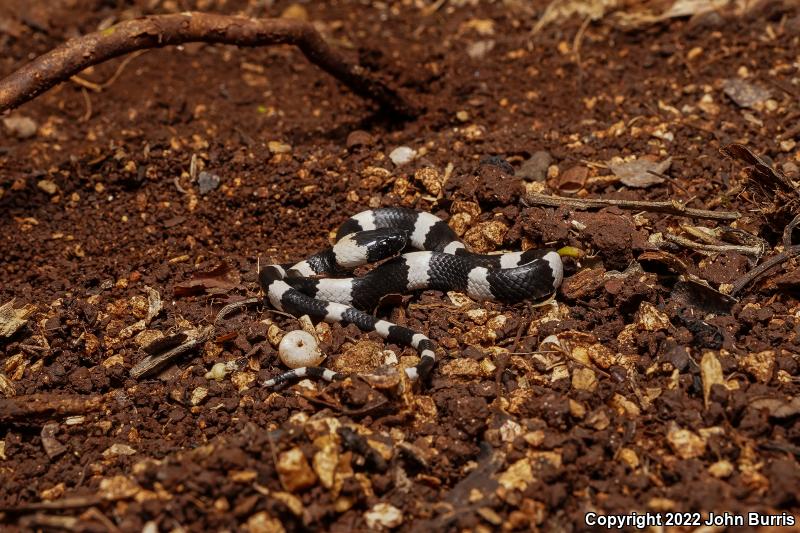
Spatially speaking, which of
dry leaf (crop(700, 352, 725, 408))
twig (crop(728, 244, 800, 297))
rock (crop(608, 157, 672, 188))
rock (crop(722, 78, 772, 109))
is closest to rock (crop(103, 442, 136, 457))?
dry leaf (crop(700, 352, 725, 408))

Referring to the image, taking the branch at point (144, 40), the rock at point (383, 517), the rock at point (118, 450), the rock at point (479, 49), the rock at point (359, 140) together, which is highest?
the branch at point (144, 40)

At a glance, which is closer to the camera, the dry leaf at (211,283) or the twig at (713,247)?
the twig at (713,247)

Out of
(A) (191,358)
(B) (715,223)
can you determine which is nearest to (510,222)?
(B) (715,223)

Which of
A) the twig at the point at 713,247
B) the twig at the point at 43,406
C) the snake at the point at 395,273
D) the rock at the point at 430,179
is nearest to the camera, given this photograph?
the twig at the point at 43,406

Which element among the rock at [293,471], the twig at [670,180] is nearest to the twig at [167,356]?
the rock at [293,471]

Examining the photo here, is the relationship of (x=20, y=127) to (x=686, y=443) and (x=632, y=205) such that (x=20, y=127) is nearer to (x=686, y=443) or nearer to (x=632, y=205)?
(x=632, y=205)

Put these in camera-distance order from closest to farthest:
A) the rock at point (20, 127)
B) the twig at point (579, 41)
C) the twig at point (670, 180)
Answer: the twig at point (670, 180) → the rock at point (20, 127) → the twig at point (579, 41)

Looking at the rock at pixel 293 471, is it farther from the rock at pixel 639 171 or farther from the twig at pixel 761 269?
the rock at pixel 639 171
